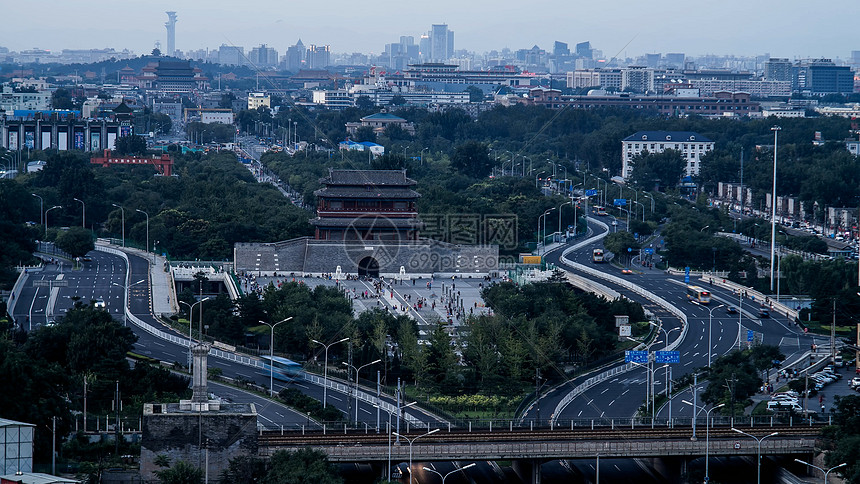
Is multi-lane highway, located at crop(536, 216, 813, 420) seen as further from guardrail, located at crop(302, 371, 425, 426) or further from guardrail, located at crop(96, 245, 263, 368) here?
guardrail, located at crop(96, 245, 263, 368)

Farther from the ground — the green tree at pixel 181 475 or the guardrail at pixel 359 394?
the green tree at pixel 181 475

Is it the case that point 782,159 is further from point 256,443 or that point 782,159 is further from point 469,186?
point 256,443

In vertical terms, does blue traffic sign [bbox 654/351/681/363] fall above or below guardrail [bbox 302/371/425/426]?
above

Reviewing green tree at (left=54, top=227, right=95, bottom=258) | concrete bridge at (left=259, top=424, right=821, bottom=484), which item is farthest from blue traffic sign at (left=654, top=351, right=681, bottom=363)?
green tree at (left=54, top=227, right=95, bottom=258)

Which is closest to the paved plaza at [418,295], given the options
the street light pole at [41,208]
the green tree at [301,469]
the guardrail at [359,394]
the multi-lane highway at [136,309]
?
the multi-lane highway at [136,309]

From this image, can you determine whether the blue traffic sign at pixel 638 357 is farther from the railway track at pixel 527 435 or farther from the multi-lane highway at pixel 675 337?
the railway track at pixel 527 435

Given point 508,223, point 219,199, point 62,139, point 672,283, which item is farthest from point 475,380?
point 62,139
